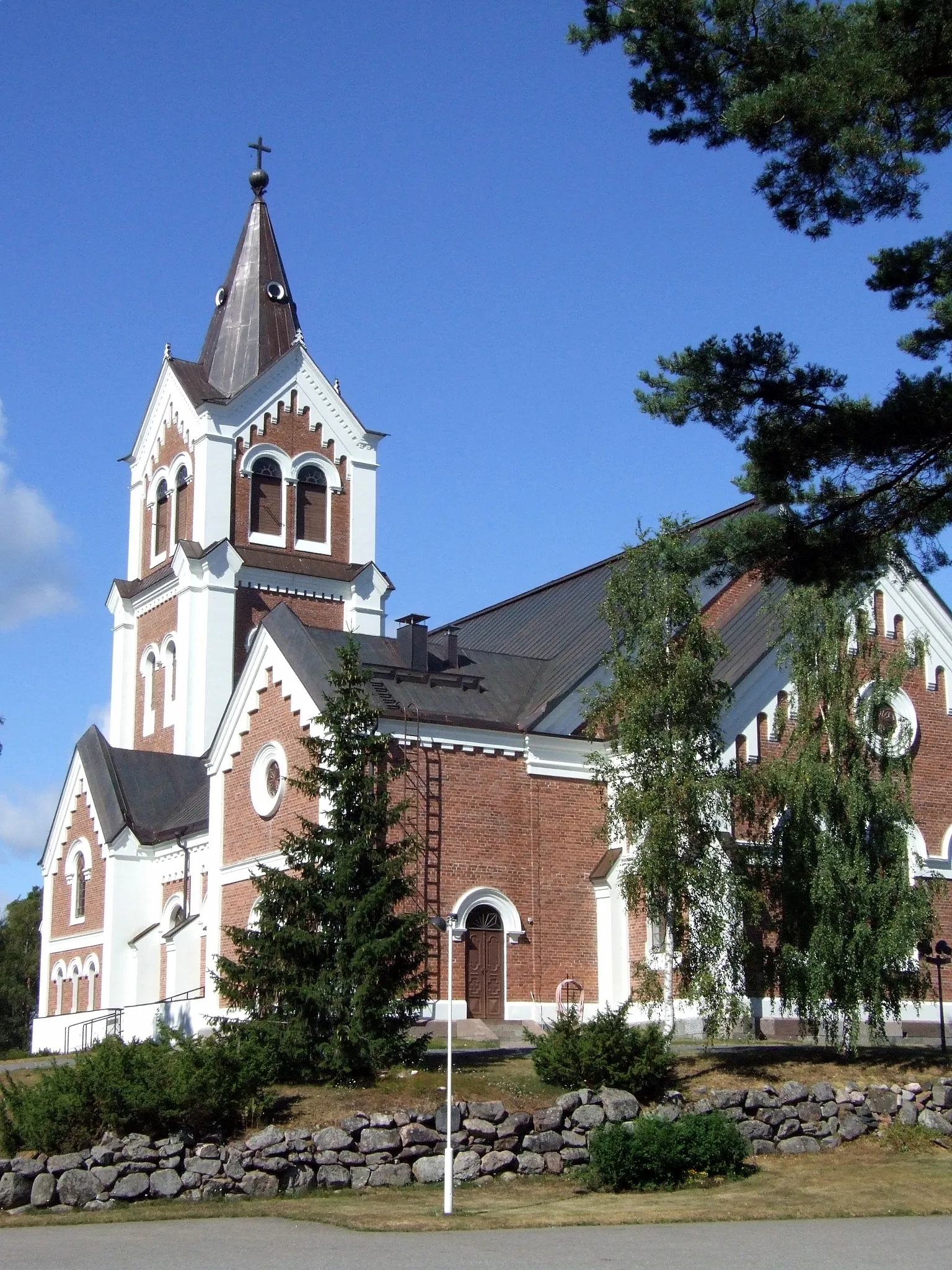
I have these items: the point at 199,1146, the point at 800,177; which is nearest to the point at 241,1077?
the point at 199,1146

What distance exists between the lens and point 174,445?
5206cm

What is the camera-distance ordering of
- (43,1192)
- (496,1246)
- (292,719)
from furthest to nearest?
(292,719) < (43,1192) < (496,1246)

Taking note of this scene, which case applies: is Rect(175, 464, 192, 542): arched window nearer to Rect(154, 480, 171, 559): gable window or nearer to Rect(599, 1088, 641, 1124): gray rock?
Rect(154, 480, 171, 559): gable window

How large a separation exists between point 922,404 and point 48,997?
3707cm

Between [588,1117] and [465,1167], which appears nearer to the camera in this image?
[465,1167]

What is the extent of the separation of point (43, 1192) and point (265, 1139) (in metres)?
2.83

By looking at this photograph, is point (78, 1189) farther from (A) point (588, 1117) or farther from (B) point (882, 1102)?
(B) point (882, 1102)

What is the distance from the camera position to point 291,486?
51.3m

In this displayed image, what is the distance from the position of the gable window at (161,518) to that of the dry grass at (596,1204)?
34872 mm

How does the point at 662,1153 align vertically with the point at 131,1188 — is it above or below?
above

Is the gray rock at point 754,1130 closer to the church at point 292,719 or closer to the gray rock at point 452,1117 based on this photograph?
the gray rock at point 452,1117

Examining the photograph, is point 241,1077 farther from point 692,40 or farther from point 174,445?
point 174,445

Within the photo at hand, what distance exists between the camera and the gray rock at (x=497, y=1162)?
2059 cm

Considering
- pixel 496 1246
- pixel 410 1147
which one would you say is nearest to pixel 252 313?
pixel 410 1147
